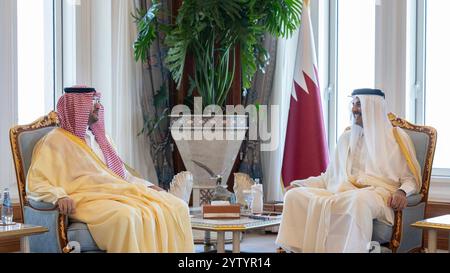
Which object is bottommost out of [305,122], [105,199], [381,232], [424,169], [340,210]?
[381,232]

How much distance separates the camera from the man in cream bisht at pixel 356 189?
3.86 metres

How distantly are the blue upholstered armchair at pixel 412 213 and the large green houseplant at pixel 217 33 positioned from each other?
5.36ft

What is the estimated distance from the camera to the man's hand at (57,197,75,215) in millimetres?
3549

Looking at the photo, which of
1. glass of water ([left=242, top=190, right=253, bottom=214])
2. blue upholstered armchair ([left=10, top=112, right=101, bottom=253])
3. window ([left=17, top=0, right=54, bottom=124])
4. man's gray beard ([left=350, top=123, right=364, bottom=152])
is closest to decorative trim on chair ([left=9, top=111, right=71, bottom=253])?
blue upholstered armchair ([left=10, top=112, right=101, bottom=253])

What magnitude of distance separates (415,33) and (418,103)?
593mm

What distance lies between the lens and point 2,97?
4.98 metres

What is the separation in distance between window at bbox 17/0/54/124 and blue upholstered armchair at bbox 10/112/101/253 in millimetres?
1359

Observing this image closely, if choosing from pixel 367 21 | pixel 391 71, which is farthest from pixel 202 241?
pixel 367 21

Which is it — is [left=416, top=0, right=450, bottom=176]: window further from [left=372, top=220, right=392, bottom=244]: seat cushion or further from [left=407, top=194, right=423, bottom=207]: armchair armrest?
[left=372, top=220, right=392, bottom=244]: seat cushion

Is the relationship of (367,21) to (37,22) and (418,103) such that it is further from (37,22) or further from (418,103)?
(37,22)

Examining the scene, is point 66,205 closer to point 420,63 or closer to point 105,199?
point 105,199

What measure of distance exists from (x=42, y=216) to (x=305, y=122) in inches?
108

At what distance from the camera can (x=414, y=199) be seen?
397 cm

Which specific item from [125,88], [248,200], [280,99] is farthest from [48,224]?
[280,99]
